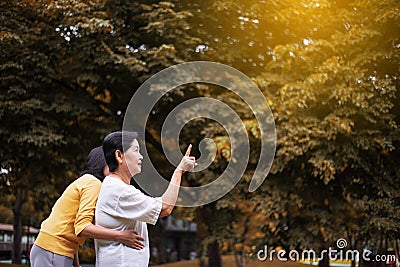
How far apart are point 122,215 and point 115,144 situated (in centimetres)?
43

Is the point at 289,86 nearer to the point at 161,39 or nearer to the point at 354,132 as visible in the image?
the point at 354,132

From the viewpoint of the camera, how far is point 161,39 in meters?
14.8

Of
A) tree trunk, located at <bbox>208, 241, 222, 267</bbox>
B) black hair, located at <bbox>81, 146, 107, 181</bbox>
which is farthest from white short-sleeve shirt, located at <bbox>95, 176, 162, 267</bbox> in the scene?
tree trunk, located at <bbox>208, 241, 222, 267</bbox>

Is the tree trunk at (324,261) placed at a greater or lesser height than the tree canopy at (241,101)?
lesser

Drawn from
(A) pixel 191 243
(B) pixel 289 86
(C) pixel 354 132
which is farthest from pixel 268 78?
(A) pixel 191 243

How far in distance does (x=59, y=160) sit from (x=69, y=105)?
1.50 m

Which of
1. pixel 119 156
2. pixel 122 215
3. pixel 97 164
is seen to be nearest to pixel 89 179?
pixel 97 164

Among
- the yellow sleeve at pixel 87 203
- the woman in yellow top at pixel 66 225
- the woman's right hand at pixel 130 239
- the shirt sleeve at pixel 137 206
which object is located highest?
the shirt sleeve at pixel 137 206

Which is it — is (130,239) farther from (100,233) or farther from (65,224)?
(65,224)

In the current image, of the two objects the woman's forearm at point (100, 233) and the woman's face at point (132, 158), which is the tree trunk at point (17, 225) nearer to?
the woman's forearm at point (100, 233)
